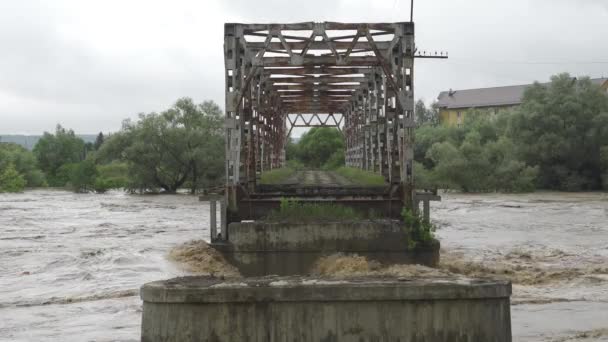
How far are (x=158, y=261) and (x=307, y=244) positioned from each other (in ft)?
20.7

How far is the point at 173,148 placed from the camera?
57.7m

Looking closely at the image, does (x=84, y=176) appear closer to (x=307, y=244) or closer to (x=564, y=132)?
(x=564, y=132)

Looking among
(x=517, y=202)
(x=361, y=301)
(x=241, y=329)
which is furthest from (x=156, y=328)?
(x=517, y=202)

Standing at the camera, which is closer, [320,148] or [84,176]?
[84,176]

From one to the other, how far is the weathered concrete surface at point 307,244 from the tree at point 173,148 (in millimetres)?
41188

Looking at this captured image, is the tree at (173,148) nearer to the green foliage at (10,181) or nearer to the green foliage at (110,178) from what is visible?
the green foliage at (110,178)

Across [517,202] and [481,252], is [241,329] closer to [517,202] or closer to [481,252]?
[481,252]

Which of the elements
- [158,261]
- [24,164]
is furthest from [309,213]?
[24,164]

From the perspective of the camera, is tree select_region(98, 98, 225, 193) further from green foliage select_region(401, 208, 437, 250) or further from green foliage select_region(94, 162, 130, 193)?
green foliage select_region(401, 208, 437, 250)

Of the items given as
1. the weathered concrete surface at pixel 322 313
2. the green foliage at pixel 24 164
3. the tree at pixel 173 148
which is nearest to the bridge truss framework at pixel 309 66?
the weathered concrete surface at pixel 322 313

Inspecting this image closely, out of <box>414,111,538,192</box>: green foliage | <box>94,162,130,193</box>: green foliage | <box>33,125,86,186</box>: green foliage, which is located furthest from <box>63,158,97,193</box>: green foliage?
<box>33,125,86,186</box>: green foliage

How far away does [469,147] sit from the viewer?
59.7 meters

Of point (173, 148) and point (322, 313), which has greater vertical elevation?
point (173, 148)

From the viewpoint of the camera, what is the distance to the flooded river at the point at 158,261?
40.1 ft
